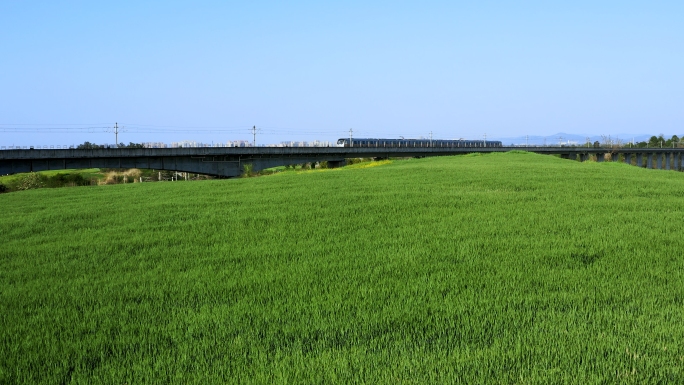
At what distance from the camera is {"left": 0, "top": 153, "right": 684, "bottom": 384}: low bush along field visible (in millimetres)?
5418

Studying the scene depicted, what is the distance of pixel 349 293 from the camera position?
7332mm

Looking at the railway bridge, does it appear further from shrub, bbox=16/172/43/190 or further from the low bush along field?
the low bush along field

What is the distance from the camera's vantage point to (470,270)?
27.0 feet

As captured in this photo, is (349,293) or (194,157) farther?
(194,157)

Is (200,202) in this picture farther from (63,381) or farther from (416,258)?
(63,381)

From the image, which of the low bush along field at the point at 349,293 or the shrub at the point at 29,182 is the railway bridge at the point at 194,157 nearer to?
the shrub at the point at 29,182

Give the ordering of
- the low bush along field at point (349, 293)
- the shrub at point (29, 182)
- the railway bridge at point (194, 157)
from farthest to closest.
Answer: the railway bridge at point (194, 157) < the shrub at point (29, 182) < the low bush along field at point (349, 293)

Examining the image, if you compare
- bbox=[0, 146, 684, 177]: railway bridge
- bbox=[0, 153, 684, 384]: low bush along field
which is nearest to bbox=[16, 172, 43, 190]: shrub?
bbox=[0, 146, 684, 177]: railway bridge

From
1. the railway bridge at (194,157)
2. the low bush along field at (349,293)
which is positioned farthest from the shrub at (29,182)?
the low bush along field at (349,293)

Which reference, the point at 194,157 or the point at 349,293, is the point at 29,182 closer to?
the point at 194,157

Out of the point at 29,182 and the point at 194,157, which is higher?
the point at 194,157

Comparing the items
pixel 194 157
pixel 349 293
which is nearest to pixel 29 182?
pixel 194 157

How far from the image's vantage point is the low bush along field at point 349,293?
542 centimetres

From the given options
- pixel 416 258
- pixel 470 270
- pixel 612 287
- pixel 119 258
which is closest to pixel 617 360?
pixel 612 287
